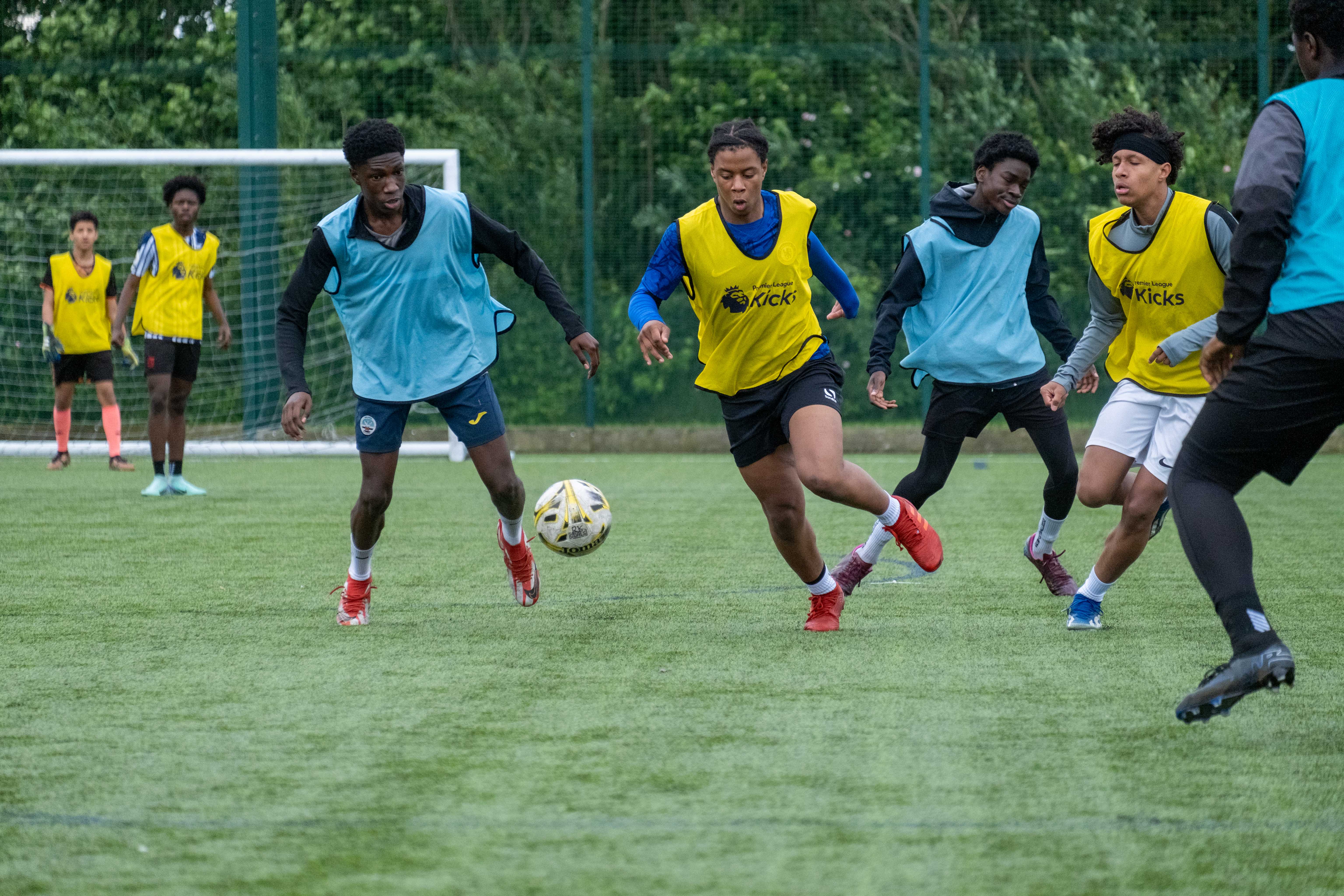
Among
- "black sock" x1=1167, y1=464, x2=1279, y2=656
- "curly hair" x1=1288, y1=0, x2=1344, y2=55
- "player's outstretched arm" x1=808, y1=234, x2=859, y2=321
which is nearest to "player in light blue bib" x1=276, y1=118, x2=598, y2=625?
"player's outstretched arm" x1=808, y1=234, x2=859, y2=321

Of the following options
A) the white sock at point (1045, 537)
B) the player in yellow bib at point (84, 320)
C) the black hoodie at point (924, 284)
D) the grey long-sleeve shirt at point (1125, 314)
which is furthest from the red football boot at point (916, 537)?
the player in yellow bib at point (84, 320)

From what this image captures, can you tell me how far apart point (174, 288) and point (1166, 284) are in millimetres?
7682

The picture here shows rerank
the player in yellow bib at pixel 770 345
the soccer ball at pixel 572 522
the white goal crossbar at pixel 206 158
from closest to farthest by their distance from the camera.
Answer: the player in yellow bib at pixel 770 345 → the soccer ball at pixel 572 522 → the white goal crossbar at pixel 206 158

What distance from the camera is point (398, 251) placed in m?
5.73

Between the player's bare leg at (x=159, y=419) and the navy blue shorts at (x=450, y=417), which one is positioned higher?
the navy blue shorts at (x=450, y=417)

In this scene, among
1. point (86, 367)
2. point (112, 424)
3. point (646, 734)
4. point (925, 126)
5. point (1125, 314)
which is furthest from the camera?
point (925, 126)

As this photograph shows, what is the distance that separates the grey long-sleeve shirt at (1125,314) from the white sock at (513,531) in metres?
2.14

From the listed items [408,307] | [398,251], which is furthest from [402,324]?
[398,251]

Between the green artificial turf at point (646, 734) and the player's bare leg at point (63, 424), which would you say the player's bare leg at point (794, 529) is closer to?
the green artificial turf at point (646, 734)

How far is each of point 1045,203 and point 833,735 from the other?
12116mm

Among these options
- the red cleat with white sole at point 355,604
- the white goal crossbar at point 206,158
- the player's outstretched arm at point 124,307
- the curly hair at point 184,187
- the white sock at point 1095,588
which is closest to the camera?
the white sock at point 1095,588

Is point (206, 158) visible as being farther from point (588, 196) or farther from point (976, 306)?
point (976, 306)

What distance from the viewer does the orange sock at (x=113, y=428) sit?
12.9m

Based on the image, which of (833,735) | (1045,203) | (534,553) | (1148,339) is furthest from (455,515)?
(1045,203)
